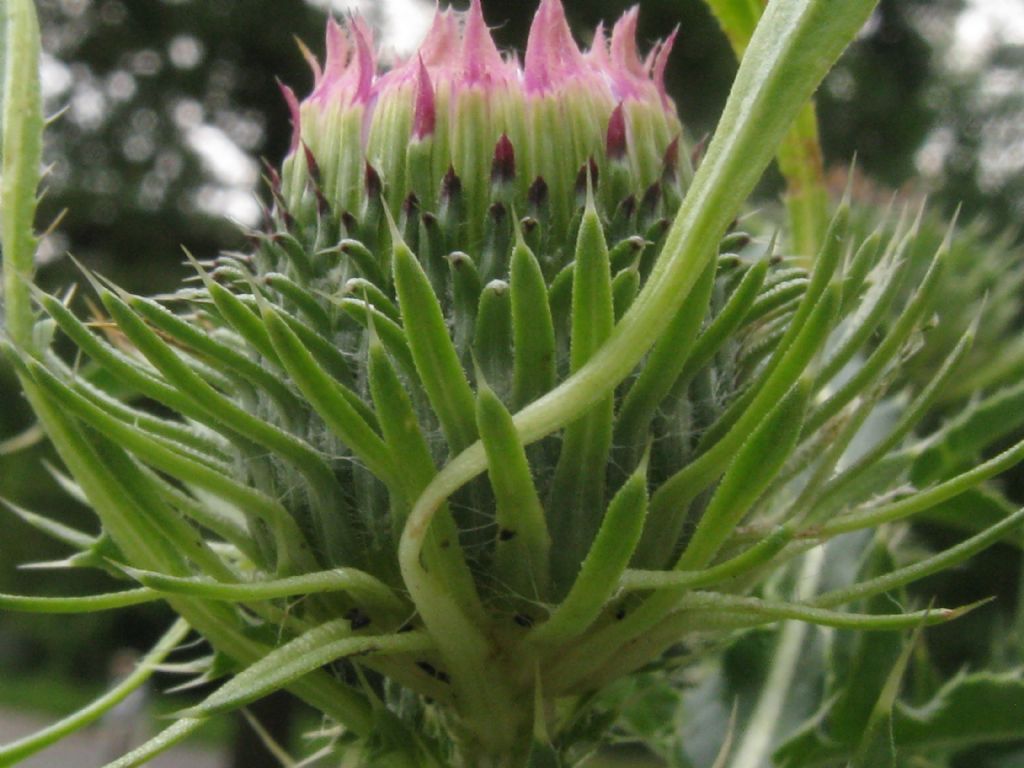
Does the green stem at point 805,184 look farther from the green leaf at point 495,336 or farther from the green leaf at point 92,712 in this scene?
the green leaf at point 92,712

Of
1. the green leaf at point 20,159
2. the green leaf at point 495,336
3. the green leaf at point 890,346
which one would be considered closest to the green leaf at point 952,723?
the green leaf at point 890,346

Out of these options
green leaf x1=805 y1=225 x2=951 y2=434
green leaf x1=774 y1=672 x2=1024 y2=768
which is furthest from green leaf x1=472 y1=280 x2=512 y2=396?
green leaf x1=774 y1=672 x2=1024 y2=768

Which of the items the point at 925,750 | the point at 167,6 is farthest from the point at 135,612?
the point at 925,750

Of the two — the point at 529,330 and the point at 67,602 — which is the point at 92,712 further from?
the point at 529,330

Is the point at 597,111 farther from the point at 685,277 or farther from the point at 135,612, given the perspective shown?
the point at 135,612

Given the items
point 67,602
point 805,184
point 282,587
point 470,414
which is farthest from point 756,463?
point 805,184

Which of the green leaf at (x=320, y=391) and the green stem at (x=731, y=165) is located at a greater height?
the green stem at (x=731, y=165)

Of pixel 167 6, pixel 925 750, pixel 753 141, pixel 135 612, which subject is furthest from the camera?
pixel 135 612

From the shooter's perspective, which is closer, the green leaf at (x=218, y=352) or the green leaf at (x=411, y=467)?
the green leaf at (x=411, y=467)
